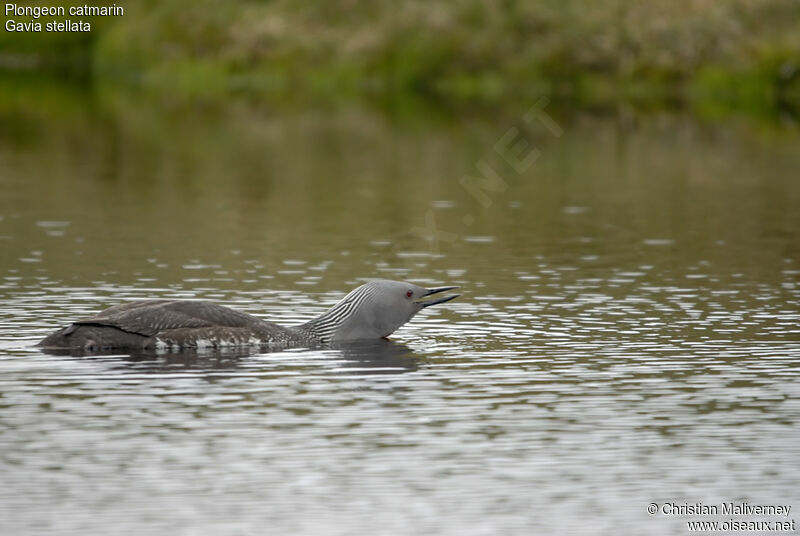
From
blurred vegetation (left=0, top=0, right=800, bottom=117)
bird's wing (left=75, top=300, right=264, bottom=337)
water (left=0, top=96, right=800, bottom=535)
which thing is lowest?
water (left=0, top=96, right=800, bottom=535)

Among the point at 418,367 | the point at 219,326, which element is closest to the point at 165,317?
the point at 219,326

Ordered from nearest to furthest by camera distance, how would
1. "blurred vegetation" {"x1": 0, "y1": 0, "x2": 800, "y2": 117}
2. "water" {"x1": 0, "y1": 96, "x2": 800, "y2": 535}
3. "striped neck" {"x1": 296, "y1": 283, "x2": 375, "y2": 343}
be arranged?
"water" {"x1": 0, "y1": 96, "x2": 800, "y2": 535} → "striped neck" {"x1": 296, "y1": 283, "x2": 375, "y2": 343} → "blurred vegetation" {"x1": 0, "y1": 0, "x2": 800, "y2": 117}

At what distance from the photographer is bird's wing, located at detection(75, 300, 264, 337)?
16.0 m

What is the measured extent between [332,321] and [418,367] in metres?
1.54

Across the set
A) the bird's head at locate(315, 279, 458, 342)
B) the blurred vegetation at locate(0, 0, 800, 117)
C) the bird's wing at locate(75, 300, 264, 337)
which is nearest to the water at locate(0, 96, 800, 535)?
the bird's head at locate(315, 279, 458, 342)

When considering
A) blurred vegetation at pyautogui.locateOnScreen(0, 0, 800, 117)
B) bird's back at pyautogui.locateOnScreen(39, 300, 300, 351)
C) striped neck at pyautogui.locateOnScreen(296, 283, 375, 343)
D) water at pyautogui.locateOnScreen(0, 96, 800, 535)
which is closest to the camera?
water at pyautogui.locateOnScreen(0, 96, 800, 535)

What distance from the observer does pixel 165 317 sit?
16.1m

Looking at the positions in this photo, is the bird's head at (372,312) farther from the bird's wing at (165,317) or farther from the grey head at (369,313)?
the bird's wing at (165,317)

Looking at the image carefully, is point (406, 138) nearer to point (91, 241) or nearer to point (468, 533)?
point (91, 241)

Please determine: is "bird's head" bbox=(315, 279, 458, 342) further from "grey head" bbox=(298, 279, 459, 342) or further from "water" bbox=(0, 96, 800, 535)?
"water" bbox=(0, 96, 800, 535)

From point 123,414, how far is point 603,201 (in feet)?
65.5

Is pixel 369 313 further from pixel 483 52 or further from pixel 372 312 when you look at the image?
pixel 483 52

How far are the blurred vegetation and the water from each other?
94.2 ft

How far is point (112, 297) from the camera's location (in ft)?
63.7
